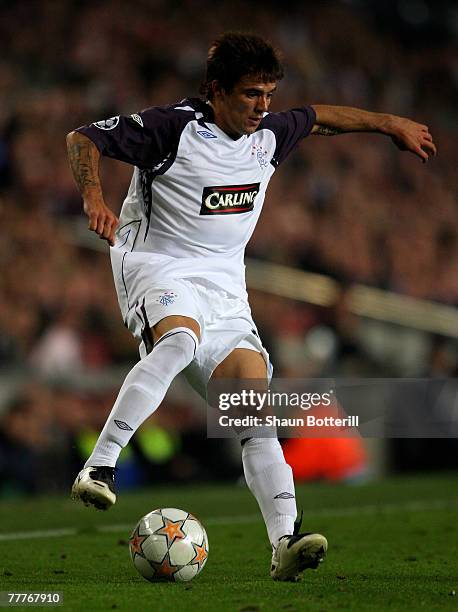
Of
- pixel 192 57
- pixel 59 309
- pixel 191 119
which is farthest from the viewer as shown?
pixel 192 57

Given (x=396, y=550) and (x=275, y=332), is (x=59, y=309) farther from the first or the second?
(x=396, y=550)

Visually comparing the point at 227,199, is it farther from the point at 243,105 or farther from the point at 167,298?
the point at 167,298

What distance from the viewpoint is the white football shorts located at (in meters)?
4.68

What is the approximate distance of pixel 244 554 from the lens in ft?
19.6

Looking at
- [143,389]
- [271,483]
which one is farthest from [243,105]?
[271,483]

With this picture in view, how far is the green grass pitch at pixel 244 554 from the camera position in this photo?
407cm

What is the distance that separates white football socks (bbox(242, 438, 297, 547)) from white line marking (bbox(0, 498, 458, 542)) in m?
2.42

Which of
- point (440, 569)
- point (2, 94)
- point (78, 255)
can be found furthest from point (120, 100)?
point (440, 569)

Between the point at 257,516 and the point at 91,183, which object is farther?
the point at 257,516

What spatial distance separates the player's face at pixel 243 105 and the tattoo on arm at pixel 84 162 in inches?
26.2

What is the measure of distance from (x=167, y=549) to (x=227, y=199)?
154 centimetres

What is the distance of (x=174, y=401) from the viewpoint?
39.1 feet

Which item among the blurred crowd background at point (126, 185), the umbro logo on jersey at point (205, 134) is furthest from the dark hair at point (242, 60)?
the blurred crowd background at point (126, 185)

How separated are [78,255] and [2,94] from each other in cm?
237
